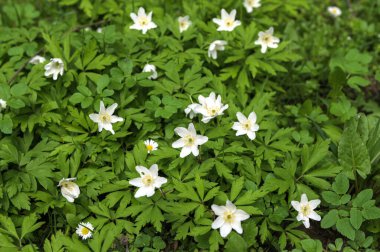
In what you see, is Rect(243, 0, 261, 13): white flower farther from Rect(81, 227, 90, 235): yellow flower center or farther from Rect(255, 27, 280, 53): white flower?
Rect(81, 227, 90, 235): yellow flower center

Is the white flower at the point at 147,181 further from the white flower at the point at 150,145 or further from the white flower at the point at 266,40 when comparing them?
the white flower at the point at 266,40

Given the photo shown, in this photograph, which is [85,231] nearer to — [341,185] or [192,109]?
[192,109]

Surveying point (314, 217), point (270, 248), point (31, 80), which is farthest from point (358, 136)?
point (31, 80)

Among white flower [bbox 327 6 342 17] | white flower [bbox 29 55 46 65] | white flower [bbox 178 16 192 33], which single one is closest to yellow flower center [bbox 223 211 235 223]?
white flower [bbox 178 16 192 33]

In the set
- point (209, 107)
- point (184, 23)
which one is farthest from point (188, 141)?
point (184, 23)

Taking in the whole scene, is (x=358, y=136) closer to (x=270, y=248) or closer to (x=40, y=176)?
(x=270, y=248)

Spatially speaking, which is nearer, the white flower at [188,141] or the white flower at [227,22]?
the white flower at [188,141]

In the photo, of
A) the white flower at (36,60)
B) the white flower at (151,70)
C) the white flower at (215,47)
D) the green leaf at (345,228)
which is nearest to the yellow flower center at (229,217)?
the green leaf at (345,228)
